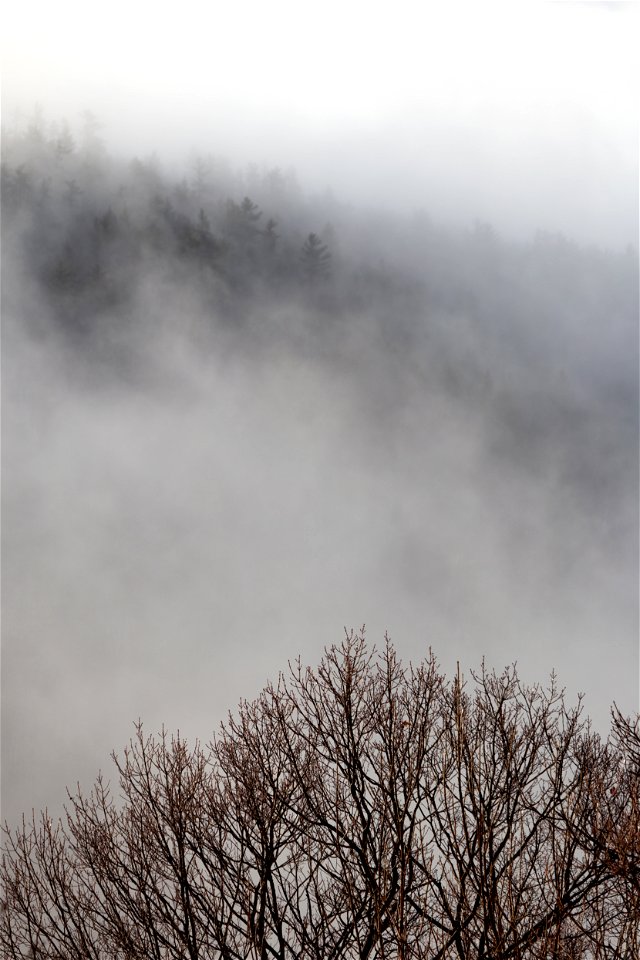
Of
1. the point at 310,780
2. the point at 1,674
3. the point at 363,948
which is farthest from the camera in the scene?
the point at 1,674

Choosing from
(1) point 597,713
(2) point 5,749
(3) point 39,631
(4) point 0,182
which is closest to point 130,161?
(4) point 0,182

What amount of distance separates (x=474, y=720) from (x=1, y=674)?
186 m

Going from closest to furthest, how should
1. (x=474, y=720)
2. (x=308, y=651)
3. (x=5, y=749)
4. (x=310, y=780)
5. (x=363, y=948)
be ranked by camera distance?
(x=363, y=948) < (x=310, y=780) < (x=474, y=720) < (x=5, y=749) < (x=308, y=651)

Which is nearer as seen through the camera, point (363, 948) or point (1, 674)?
point (363, 948)

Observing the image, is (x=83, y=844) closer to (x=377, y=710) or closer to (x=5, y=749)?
(x=377, y=710)

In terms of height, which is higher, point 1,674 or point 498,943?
point 1,674

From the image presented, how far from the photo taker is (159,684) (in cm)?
19538

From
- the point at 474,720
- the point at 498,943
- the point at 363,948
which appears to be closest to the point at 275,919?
the point at 363,948

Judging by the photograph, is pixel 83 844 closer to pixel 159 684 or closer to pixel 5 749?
pixel 5 749

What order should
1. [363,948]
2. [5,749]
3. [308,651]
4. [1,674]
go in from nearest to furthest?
[363,948]
[5,749]
[1,674]
[308,651]

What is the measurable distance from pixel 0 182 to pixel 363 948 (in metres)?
208

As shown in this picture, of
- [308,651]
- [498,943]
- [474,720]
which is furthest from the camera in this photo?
[308,651]

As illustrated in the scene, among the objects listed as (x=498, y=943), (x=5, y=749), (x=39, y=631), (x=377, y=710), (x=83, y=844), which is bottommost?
(x=498, y=943)

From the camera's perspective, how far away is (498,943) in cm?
1027
